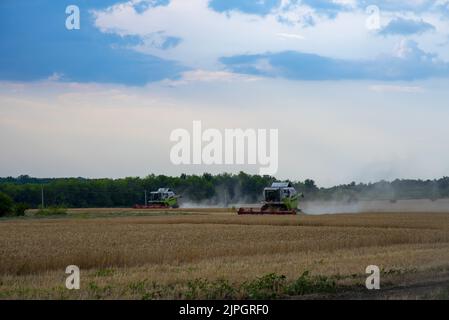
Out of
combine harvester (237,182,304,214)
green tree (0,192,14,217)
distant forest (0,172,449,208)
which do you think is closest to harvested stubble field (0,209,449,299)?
combine harvester (237,182,304,214)

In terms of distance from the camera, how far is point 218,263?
23.8m

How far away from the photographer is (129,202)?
151 metres

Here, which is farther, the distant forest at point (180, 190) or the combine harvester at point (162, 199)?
the distant forest at point (180, 190)

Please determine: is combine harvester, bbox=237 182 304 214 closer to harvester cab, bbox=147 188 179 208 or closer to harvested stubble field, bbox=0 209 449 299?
harvester cab, bbox=147 188 179 208

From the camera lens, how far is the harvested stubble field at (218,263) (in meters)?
16.7

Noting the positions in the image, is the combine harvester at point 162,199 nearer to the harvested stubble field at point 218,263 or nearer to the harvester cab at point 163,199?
the harvester cab at point 163,199

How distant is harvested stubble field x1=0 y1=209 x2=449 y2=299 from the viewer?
16703 millimetres

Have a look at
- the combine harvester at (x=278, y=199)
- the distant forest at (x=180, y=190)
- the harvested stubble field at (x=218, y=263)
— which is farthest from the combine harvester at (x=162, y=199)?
the harvested stubble field at (x=218, y=263)

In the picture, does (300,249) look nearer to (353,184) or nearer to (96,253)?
(96,253)

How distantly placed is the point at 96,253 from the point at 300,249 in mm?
8983

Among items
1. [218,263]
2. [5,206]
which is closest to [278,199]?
[5,206]
